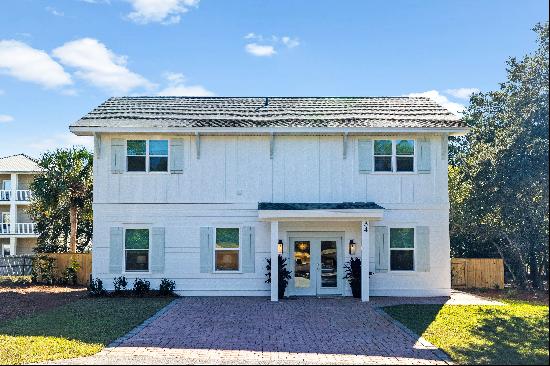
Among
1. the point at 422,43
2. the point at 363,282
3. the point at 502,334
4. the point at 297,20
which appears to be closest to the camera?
the point at 502,334

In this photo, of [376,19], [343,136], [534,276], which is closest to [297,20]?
[376,19]

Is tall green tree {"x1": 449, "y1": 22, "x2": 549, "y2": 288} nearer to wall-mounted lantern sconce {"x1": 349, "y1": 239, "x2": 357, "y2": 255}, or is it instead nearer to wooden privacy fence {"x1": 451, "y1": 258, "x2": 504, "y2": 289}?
wooden privacy fence {"x1": 451, "y1": 258, "x2": 504, "y2": 289}

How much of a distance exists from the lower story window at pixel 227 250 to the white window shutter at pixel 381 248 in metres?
4.71

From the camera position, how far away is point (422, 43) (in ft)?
69.5

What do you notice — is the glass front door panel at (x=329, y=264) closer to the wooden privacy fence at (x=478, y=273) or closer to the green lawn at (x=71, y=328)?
the green lawn at (x=71, y=328)

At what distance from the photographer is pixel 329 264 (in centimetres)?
1861

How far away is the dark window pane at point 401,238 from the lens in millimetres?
18703

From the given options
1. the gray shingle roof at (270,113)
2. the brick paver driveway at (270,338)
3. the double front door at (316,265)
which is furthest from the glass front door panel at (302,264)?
the gray shingle roof at (270,113)

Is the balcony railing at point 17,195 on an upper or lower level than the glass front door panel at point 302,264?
upper

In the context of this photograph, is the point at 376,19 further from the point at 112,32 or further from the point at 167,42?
the point at 112,32

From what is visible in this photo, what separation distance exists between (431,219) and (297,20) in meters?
8.20

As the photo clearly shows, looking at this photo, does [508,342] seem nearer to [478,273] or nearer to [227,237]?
[227,237]

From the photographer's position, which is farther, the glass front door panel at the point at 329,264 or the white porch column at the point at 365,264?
the glass front door panel at the point at 329,264

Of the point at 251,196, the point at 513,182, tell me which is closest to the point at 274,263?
the point at 251,196
